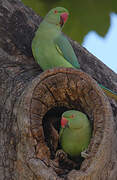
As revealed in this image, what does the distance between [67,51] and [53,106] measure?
0.61 m

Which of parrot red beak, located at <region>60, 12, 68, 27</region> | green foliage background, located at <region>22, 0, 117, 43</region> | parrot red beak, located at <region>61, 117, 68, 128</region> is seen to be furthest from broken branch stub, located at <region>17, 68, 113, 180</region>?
parrot red beak, located at <region>60, 12, 68, 27</region>

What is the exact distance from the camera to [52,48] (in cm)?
285

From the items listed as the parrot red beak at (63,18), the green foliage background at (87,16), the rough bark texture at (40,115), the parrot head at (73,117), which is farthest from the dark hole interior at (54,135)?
the parrot red beak at (63,18)

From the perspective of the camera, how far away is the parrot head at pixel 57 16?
268 cm

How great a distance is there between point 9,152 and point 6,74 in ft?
2.13

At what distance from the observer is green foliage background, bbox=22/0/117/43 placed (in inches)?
96.1

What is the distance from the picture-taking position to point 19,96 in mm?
2301

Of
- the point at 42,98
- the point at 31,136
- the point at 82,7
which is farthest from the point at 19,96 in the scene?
the point at 82,7

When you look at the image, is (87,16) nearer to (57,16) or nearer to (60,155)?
(57,16)

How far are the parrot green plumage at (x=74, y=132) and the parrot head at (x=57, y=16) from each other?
2.70ft

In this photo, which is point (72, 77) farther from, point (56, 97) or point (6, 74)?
point (6, 74)

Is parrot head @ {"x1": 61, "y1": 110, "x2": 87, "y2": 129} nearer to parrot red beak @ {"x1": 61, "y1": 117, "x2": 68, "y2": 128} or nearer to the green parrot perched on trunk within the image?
parrot red beak @ {"x1": 61, "y1": 117, "x2": 68, "y2": 128}

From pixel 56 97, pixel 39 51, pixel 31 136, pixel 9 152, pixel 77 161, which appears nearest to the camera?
pixel 31 136

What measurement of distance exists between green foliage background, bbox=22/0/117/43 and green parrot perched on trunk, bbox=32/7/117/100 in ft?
0.64
